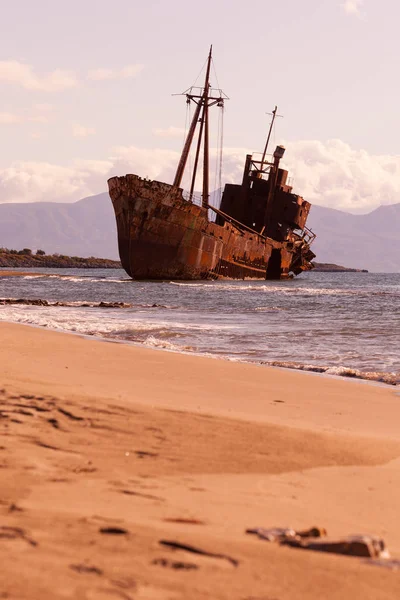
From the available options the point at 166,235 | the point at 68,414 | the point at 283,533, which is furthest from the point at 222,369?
the point at 166,235

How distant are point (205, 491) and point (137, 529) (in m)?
0.83

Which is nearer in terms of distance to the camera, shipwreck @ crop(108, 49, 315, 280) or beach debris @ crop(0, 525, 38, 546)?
beach debris @ crop(0, 525, 38, 546)

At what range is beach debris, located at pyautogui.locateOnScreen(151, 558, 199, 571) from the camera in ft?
9.87

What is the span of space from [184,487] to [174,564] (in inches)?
Result: 48.2

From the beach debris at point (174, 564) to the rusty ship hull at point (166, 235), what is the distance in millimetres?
42595

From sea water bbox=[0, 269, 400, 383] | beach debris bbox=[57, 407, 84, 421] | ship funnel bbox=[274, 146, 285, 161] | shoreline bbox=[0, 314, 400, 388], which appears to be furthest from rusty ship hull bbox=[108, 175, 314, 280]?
beach debris bbox=[57, 407, 84, 421]

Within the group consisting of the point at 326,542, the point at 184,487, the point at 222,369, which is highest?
the point at 326,542

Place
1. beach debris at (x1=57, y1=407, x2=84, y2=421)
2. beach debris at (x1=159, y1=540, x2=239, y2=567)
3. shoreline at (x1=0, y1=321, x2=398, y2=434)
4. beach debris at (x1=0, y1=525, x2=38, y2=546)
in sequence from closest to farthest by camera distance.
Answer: beach debris at (x1=159, y1=540, x2=239, y2=567)
beach debris at (x1=0, y1=525, x2=38, y2=546)
beach debris at (x1=57, y1=407, x2=84, y2=421)
shoreline at (x1=0, y1=321, x2=398, y2=434)

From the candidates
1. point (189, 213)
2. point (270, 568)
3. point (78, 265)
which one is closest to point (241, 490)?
point (270, 568)

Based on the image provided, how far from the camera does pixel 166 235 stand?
152 feet

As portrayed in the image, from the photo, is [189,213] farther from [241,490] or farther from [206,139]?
[241,490]

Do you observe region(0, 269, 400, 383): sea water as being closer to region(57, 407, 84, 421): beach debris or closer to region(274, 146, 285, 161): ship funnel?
region(57, 407, 84, 421): beach debris

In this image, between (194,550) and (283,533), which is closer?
(194,550)

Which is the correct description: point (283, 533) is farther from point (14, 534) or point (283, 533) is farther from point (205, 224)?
point (205, 224)
